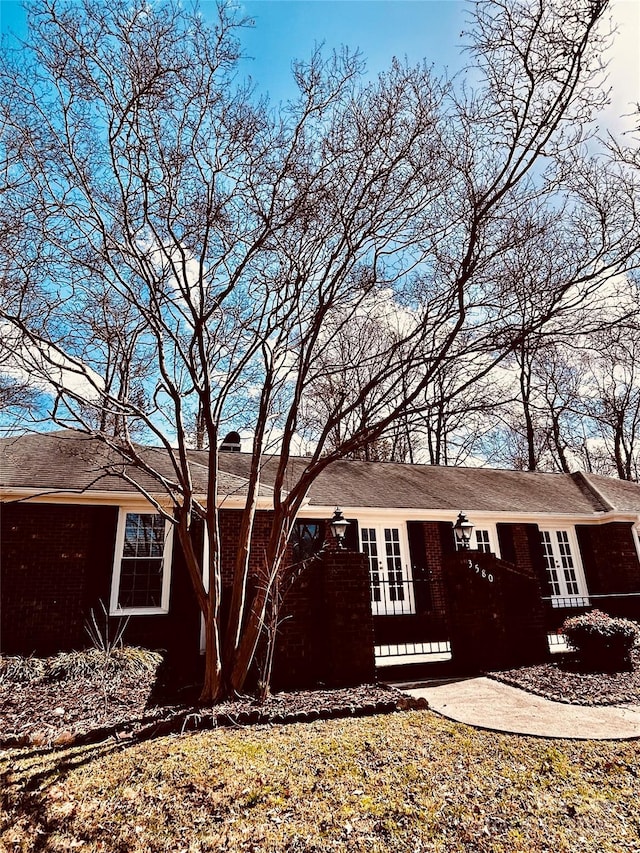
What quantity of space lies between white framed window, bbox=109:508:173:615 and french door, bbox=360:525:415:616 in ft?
16.7

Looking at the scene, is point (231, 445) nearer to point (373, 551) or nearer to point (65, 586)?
point (373, 551)

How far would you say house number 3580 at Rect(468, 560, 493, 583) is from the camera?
8781 mm

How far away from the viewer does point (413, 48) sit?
6473 millimetres

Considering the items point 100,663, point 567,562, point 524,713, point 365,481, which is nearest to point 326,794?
point 524,713

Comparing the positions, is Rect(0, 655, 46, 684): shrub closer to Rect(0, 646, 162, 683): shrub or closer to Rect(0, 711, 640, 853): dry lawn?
Rect(0, 646, 162, 683): shrub

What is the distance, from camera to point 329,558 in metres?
7.86

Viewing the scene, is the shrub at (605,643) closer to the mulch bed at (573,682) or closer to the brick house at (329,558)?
the mulch bed at (573,682)

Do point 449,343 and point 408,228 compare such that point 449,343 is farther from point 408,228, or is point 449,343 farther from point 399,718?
point 399,718

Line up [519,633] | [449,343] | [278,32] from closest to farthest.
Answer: [449,343]
[278,32]
[519,633]

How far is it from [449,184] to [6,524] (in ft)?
33.1

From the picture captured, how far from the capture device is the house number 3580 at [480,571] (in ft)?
28.8

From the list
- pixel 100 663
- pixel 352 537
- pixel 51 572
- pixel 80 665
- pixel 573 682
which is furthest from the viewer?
pixel 352 537

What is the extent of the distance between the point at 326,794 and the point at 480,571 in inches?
222

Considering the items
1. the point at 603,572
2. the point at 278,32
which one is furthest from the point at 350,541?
the point at 278,32
